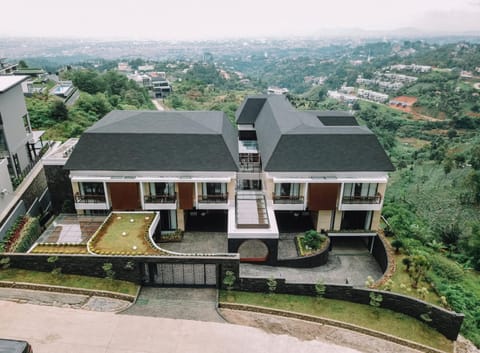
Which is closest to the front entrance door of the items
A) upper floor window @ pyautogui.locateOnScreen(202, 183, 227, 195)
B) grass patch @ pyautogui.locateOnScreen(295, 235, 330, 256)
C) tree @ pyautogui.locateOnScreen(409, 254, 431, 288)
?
upper floor window @ pyautogui.locateOnScreen(202, 183, 227, 195)

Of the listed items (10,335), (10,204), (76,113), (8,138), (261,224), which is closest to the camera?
(10,335)

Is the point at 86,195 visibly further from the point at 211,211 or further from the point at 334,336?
the point at 334,336

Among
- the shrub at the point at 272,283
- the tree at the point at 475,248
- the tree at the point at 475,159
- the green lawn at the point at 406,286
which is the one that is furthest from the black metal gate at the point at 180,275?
the tree at the point at 475,159

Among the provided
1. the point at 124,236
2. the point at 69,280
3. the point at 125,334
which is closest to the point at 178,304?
the point at 125,334

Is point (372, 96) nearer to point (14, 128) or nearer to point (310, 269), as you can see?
point (310, 269)

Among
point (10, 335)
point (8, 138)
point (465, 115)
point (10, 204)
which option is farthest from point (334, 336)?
point (465, 115)

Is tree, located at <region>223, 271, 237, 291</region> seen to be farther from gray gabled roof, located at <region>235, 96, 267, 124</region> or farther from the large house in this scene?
gray gabled roof, located at <region>235, 96, 267, 124</region>

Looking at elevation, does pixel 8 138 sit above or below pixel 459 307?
above

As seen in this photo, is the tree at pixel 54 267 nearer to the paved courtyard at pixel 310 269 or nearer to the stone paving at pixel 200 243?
the stone paving at pixel 200 243
